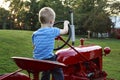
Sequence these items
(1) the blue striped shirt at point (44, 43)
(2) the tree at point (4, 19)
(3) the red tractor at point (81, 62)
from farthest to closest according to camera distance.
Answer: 1. (2) the tree at point (4, 19)
2. (3) the red tractor at point (81, 62)
3. (1) the blue striped shirt at point (44, 43)

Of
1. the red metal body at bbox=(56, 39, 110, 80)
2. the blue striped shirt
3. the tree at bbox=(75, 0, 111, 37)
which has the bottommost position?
the tree at bbox=(75, 0, 111, 37)

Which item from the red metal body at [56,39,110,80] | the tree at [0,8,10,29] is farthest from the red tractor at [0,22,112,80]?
the tree at [0,8,10,29]

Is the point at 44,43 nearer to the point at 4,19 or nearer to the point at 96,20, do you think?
the point at 96,20

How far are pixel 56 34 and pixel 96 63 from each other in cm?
264

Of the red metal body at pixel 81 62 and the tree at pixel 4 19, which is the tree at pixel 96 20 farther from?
the red metal body at pixel 81 62

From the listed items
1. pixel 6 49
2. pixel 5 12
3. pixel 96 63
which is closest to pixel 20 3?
pixel 5 12

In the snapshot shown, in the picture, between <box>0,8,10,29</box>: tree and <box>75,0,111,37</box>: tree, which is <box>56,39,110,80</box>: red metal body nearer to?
<box>75,0,111,37</box>: tree

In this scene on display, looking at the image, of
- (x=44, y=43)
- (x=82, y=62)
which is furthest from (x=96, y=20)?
(x=44, y=43)

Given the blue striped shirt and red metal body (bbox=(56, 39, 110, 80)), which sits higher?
the blue striped shirt

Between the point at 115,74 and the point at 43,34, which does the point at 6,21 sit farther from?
the point at 43,34

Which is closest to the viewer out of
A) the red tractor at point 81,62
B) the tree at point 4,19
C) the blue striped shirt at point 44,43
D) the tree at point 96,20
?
the blue striped shirt at point 44,43

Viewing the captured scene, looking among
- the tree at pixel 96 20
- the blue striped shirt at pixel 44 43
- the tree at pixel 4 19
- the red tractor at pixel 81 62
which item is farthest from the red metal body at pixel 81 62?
the tree at pixel 4 19

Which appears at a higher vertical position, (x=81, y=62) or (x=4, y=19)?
(x=81, y=62)

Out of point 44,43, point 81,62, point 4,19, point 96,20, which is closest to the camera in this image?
point 44,43
